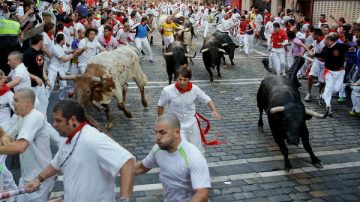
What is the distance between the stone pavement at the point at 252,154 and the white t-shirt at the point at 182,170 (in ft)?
7.21

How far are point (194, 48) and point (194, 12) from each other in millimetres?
13948

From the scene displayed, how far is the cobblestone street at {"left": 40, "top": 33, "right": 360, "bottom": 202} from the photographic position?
21.4 feet

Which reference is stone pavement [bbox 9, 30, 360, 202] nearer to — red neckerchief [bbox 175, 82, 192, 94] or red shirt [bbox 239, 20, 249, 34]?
red neckerchief [bbox 175, 82, 192, 94]

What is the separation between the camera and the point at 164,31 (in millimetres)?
18875

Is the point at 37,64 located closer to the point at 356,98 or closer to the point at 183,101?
the point at 183,101

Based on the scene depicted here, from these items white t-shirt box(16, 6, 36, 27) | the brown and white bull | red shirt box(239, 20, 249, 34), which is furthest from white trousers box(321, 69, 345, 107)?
red shirt box(239, 20, 249, 34)

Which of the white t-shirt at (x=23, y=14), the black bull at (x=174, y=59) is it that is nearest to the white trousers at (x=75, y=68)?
the white t-shirt at (x=23, y=14)

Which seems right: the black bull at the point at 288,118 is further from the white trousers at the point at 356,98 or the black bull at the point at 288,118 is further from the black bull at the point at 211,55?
the black bull at the point at 211,55

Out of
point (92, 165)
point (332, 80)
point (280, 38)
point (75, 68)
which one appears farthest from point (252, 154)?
point (280, 38)

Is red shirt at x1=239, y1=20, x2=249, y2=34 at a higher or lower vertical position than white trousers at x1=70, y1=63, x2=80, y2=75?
lower

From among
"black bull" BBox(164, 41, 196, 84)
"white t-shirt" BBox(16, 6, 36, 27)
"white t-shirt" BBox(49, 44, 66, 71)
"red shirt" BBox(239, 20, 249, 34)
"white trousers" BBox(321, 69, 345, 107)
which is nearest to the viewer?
"white t-shirt" BBox(49, 44, 66, 71)

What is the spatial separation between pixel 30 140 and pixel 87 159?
1156mm

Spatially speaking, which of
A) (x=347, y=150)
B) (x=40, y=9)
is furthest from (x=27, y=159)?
(x=40, y=9)

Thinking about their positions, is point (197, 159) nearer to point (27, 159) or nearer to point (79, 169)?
point (79, 169)
